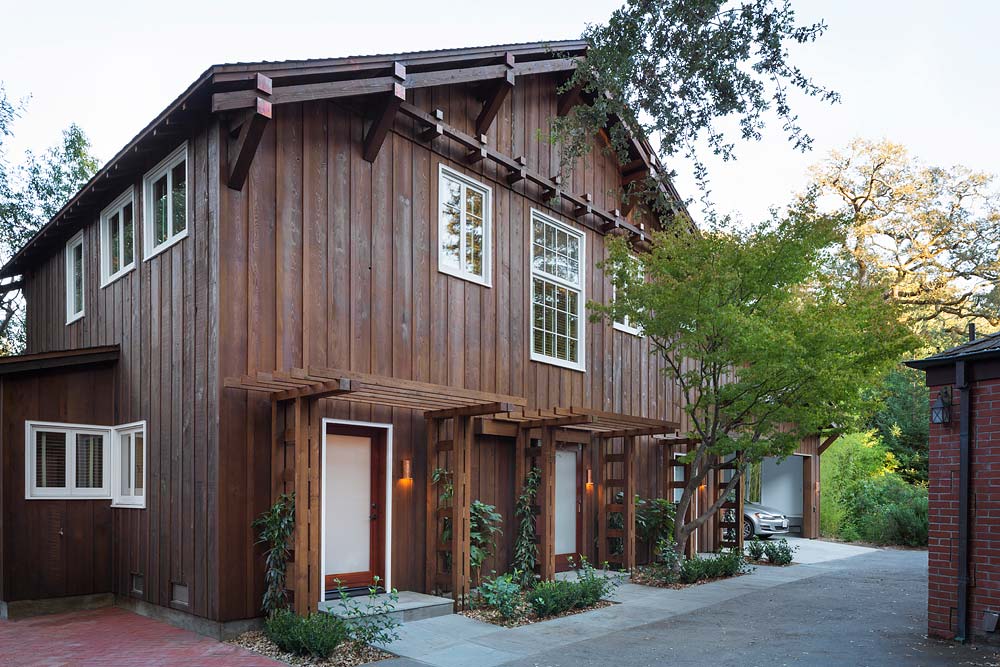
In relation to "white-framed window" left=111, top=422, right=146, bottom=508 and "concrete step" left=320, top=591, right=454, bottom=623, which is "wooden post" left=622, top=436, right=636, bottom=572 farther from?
"white-framed window" left=111, top=422, right=146, bottom=508

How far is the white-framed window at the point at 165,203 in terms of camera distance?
9.45 m

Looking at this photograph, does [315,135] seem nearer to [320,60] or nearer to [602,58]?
[320,60]

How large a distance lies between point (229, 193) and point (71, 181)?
18.6 meters

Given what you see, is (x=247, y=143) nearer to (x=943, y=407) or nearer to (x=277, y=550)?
(x=277, y=550)

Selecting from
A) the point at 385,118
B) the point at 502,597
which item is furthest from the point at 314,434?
the point at 385,118

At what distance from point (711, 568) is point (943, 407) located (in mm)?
6095

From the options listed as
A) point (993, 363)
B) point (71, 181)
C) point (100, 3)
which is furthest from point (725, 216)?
point (71, 181)

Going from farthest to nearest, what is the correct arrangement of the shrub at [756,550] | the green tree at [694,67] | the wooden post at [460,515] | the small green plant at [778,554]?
the shrub at [756,550] < the small green plant at [778,554] < the wooden post at [460,515] < the green tree at [694,67]

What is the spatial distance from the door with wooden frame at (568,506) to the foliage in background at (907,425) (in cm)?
1403

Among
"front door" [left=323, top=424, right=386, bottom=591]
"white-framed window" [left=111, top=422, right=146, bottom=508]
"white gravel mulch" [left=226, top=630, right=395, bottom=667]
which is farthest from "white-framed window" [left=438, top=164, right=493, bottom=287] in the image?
"white gravel mulch" [left=226, top=630, right=395, bottom=667]

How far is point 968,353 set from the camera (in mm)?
7957

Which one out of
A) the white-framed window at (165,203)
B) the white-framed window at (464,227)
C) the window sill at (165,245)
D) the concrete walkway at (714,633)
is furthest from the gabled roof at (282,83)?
the concrete walkway at (714,633)

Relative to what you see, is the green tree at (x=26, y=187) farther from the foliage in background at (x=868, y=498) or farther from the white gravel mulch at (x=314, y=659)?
the foliage in background at (x=868, y=498)

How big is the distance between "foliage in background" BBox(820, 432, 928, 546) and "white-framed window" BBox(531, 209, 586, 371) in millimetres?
11106
